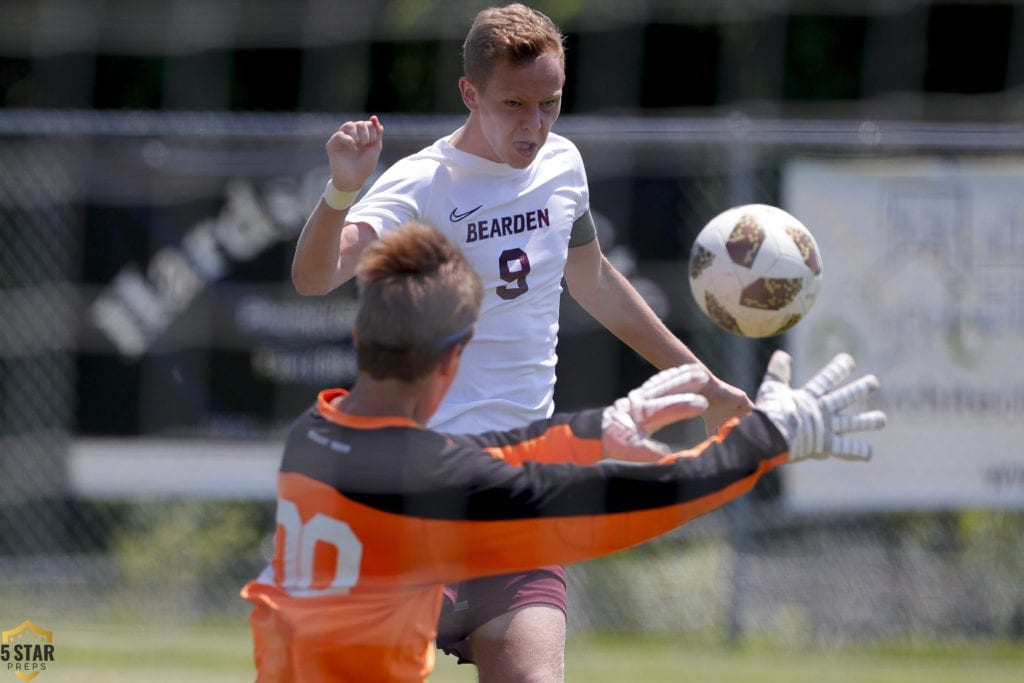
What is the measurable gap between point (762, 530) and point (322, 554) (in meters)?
4.80

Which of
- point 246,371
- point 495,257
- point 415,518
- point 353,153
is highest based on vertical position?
point 353,153

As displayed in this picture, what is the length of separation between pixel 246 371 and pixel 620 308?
3.90 meters

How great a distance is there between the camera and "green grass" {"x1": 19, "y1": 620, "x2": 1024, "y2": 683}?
6.33 m

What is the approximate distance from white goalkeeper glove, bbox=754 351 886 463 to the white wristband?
44.5 inches

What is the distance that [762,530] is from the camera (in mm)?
7203

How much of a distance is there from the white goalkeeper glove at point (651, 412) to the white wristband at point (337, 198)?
904mm

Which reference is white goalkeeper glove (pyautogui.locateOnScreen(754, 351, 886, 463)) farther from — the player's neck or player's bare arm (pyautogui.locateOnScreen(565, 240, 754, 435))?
player's bare arm (pyautogui.locateOnScreen(565, 240, 754, 435))

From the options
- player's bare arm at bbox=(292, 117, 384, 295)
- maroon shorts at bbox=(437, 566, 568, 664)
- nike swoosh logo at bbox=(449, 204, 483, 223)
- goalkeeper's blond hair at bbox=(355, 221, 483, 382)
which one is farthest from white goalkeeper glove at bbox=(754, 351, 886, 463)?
nike swoosh logo at bbox=(449, 204, 483, 223)

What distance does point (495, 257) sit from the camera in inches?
143

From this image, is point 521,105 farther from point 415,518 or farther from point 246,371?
point 246,371

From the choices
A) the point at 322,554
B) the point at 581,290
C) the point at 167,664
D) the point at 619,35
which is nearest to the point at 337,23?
the point at 619,35

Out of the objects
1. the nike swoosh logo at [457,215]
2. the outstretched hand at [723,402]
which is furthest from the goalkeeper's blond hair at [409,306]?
the nike swoosh logo at [457,215]

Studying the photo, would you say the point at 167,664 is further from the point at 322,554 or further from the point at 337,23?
the point at 337,23

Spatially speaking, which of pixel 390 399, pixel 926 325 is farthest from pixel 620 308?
pixel 926 325
